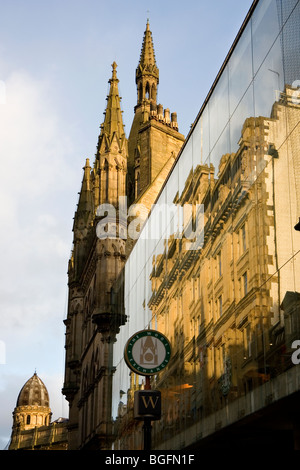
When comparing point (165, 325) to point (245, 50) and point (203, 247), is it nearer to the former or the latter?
point (203, 247)

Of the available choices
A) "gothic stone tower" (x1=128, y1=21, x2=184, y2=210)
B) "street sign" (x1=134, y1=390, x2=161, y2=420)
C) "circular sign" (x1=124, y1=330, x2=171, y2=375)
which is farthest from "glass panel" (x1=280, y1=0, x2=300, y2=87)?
"gothic stone tower" (x1=128, y1=21, x2=184, y2=210)

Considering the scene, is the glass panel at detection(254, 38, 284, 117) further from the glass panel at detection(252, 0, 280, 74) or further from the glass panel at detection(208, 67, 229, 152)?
the glass panel at detection(208, 67, 229, 152)

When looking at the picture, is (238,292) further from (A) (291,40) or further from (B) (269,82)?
(A) (291,40)

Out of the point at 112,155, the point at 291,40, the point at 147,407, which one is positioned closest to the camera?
the point at 147,407

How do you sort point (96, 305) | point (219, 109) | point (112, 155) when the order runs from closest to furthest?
point (219, 109)
point (96, 305)
point (112, 155)

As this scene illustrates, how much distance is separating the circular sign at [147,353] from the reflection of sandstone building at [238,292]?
100 inches

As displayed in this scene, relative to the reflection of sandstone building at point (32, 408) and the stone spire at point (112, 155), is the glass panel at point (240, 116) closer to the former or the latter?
the stone spire at point (112, 155)

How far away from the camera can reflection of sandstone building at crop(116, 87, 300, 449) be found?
687 inches

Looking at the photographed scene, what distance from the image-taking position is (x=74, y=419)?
6562 centimetres

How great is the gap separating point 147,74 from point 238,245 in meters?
60.0

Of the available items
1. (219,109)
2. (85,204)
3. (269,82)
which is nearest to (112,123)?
(85,204)

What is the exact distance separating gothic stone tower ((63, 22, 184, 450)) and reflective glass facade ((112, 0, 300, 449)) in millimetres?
16836

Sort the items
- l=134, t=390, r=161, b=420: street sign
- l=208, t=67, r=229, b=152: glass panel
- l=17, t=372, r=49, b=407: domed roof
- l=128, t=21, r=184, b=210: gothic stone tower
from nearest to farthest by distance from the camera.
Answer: l=134, t=390, r=161, b=420: street sign → l=208, t=67, r=229, b=152: glass panel → l=128, t=21, r=184, b=210: gothic stone tower → l=17, t=372, r=49, b=407: domed roof

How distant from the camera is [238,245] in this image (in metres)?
20.7
